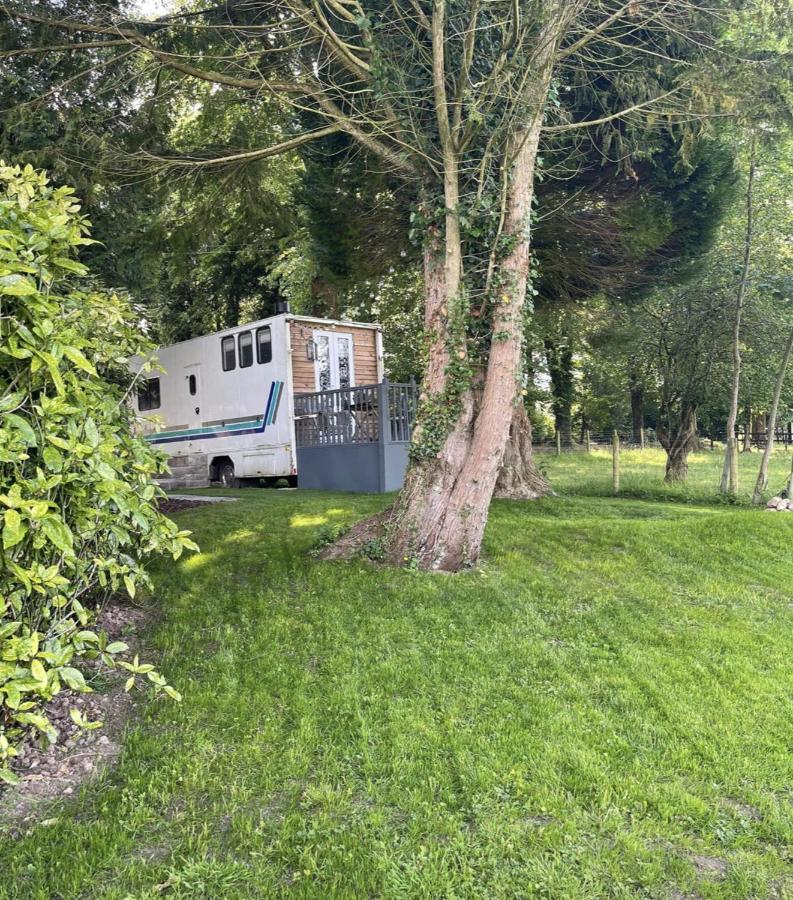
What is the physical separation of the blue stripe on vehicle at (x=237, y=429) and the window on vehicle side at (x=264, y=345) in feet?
1.62

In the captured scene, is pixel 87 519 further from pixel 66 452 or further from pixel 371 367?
pixel 371 367

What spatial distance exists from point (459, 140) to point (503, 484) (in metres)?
4.86

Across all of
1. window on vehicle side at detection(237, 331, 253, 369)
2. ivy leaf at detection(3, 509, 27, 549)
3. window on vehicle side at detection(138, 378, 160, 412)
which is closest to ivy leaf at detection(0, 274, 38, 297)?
ivy leaf at detection(3, 509, 27, 549)

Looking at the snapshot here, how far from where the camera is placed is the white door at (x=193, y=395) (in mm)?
11711

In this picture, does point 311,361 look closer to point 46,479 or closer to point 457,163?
point 457,163

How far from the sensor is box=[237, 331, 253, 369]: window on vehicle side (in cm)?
1060

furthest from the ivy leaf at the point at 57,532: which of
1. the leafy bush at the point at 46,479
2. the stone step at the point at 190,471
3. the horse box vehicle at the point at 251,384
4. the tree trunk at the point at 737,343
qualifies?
the stone step at the point at 190,471

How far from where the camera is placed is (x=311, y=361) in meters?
10.3

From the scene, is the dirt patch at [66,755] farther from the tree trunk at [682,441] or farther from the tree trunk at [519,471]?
the tree trunk at [682,441]

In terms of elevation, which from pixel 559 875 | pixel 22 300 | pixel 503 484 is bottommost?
pixel 559 875

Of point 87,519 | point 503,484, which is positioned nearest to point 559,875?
point 87,519

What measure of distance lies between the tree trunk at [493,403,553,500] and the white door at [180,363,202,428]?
6.11 meters

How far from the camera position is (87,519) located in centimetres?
242

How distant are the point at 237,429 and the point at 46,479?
29.7ft
